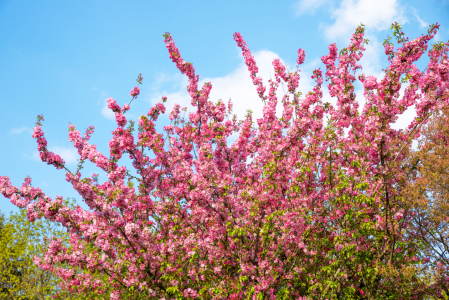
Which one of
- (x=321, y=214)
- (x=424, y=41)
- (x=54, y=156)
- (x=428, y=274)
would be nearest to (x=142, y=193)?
(x=54, y=156)

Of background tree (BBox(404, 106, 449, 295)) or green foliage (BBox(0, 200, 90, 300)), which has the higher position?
green foliage (BBox(0, 200, 90, 300))

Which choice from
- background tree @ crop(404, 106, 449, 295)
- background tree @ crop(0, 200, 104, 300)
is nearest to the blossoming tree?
background tree @ crop(404, 106, 449, 295)

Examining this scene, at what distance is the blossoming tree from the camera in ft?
35.4

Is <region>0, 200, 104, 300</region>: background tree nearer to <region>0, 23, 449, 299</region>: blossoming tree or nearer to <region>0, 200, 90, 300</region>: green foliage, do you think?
<region>0, 200, 90, 300</region>: green foliage

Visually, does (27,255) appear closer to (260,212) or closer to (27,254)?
(27,254)

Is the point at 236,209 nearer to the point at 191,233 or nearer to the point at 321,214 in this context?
the point at 191,233

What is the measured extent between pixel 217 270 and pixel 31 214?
6.16 meters

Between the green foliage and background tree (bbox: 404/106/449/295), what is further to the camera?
the green foliage

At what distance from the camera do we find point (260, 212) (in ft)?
36.4

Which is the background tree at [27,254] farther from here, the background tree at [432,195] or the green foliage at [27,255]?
the background tree at [432,195]

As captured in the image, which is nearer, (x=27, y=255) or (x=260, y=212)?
(x=260, y=212)

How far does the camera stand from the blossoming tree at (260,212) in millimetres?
10805

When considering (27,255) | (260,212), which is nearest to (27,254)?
(27,255)

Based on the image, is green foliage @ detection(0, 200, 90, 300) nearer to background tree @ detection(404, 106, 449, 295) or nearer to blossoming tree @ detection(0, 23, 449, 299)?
blossoming tree @ detection(0, 23, 449, 299)
